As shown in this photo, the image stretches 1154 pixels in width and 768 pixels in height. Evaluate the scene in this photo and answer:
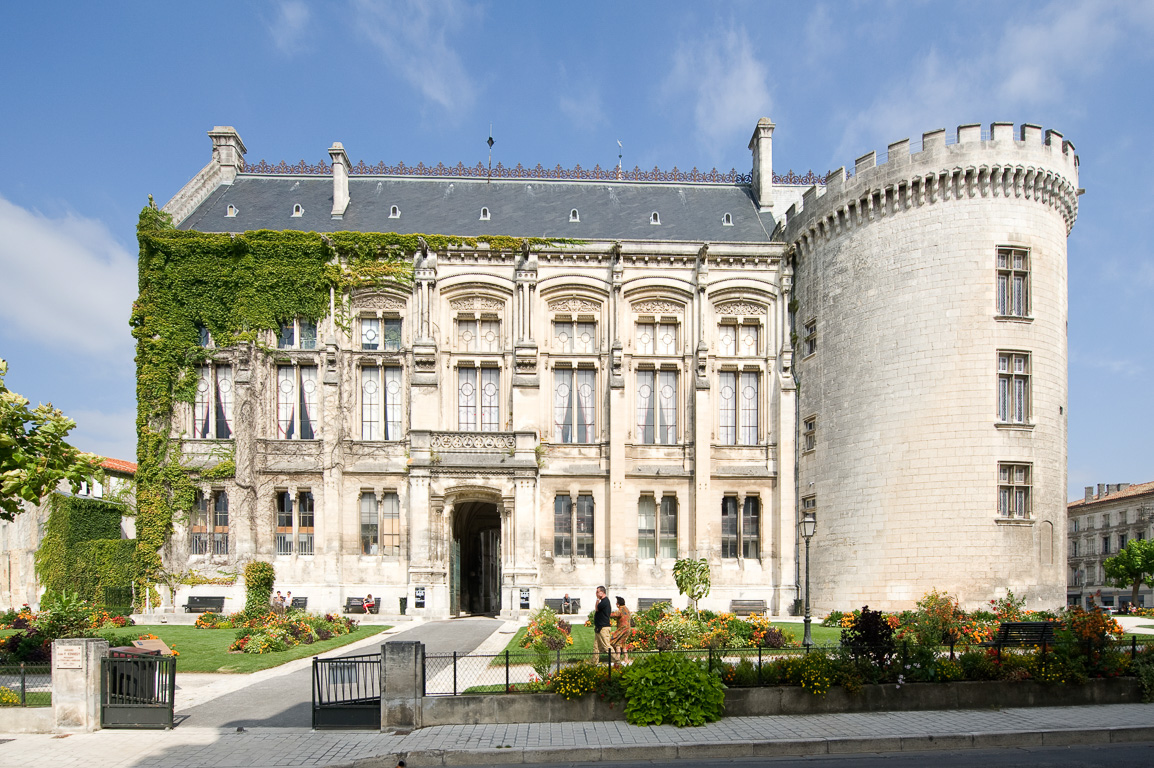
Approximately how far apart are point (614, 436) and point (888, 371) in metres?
10.8

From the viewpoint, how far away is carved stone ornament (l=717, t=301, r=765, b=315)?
34.9 m

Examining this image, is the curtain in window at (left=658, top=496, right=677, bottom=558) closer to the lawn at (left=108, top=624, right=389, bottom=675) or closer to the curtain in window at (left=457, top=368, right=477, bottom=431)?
the curtain in window at (left=457, top=368, right=477, bottom=431)

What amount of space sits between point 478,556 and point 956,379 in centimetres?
2220

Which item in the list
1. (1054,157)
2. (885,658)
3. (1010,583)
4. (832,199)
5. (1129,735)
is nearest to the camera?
(1129,735)

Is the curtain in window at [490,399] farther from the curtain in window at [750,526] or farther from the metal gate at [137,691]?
the metal gate at [137,691]

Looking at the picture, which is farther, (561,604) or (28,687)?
(561,604)

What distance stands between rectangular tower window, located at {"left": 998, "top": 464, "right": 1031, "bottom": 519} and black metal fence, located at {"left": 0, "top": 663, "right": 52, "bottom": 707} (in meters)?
27.1

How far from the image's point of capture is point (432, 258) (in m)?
34.1

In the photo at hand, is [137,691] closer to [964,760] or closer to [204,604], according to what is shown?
[964,760]

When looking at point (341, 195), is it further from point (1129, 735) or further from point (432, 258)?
point (1129, 735)

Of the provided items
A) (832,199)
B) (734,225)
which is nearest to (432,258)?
(734,225)

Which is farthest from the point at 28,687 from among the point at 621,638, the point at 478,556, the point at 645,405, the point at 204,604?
the point at 478,556

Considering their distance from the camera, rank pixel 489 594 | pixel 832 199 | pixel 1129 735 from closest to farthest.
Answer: pixel 1129 735
pixel 832 199
pixel 489 594

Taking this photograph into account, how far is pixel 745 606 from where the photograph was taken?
107 ft
